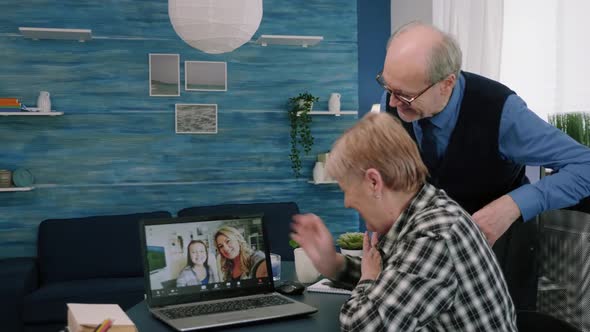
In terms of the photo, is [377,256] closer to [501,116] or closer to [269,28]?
[501,116]

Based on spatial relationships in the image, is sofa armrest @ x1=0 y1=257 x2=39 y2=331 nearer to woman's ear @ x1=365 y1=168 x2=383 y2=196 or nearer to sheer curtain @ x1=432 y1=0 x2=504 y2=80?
sheer curtain @ x1=432 y1=0 x2=504 y2=80

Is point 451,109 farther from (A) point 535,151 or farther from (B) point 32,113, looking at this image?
(B) point 32,113

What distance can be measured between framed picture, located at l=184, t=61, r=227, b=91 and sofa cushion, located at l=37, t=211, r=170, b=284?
1.19 m

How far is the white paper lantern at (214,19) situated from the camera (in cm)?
305

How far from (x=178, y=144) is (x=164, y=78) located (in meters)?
0.52

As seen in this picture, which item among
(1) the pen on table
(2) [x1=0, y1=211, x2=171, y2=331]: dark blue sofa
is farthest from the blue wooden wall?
(1) the pen on table

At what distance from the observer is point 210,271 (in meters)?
2.17

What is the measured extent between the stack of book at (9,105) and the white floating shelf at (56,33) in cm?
50

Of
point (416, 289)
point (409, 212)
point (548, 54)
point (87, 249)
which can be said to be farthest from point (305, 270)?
point (87, 249)

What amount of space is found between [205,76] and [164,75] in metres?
0.32

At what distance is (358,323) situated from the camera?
137 centimetres

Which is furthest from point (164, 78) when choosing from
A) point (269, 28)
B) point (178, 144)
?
point (269, 28)

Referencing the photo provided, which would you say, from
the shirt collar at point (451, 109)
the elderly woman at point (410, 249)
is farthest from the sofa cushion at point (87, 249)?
the elderly woman at point (410, 249)

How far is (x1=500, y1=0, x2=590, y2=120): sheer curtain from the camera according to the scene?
11.3 ft
